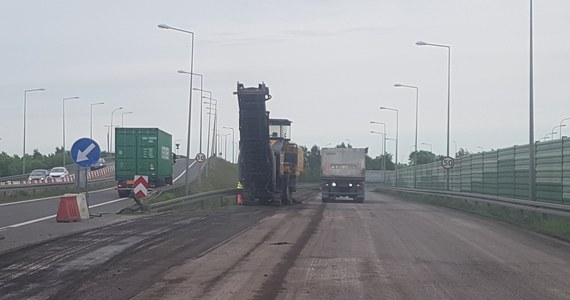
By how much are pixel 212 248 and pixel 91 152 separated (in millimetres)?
9068

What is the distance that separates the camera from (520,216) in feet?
90.1

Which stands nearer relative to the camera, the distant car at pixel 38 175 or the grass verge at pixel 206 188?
the grass verge at pixel 206 188

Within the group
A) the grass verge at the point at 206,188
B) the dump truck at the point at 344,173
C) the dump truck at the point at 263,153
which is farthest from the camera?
the dump truck at the point at 344,173

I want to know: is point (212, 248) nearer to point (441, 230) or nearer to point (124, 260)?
point (124, 260)

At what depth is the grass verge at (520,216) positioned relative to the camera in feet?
70.8

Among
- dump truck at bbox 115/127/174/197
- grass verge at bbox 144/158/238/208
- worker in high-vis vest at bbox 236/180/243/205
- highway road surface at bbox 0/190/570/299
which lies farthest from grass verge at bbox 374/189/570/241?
dump truck at bbox 115/127/174/197

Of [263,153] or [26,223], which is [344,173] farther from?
[26,223]

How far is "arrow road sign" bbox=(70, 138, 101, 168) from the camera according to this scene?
23.4m

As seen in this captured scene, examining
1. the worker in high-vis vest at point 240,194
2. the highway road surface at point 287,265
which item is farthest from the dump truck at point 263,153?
the highway road surface at point 287,265

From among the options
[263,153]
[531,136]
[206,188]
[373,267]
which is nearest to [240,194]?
[263,153]

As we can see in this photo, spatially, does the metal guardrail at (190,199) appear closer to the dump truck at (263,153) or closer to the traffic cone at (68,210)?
the dump truck at (263,153)

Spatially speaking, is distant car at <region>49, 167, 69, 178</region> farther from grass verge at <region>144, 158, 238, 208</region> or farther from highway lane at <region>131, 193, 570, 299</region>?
highway lane at <region>131, 193, 570, 299</region>

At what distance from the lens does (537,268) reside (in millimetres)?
13320

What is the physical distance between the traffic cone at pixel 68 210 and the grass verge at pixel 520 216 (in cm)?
1401
